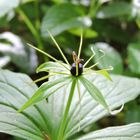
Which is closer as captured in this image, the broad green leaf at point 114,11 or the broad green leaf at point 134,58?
the broad green leaf at point 134,58

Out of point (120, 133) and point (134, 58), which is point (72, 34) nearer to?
point (134, 58)

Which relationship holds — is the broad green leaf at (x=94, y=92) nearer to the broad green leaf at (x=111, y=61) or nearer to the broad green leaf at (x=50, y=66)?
the broad green leaf at (x=50, y=66)

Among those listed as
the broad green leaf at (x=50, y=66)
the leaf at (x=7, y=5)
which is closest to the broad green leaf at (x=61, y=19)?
the leaf at (x=7, y=5)

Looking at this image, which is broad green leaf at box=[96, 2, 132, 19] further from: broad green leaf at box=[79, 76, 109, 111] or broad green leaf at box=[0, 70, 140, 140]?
broad green leaf at box=[79, 76, 109, 111]

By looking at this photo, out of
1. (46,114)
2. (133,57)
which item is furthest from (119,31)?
(46,114)

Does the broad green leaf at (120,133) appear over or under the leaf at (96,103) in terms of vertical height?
under

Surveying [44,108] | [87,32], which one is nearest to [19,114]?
[44,108]

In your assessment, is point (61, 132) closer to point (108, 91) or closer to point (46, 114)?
point (46, 114)

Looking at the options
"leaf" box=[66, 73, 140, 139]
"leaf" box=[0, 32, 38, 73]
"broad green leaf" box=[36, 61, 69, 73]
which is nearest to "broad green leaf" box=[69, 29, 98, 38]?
"leaf" box=[0, 32, 38, 73]
